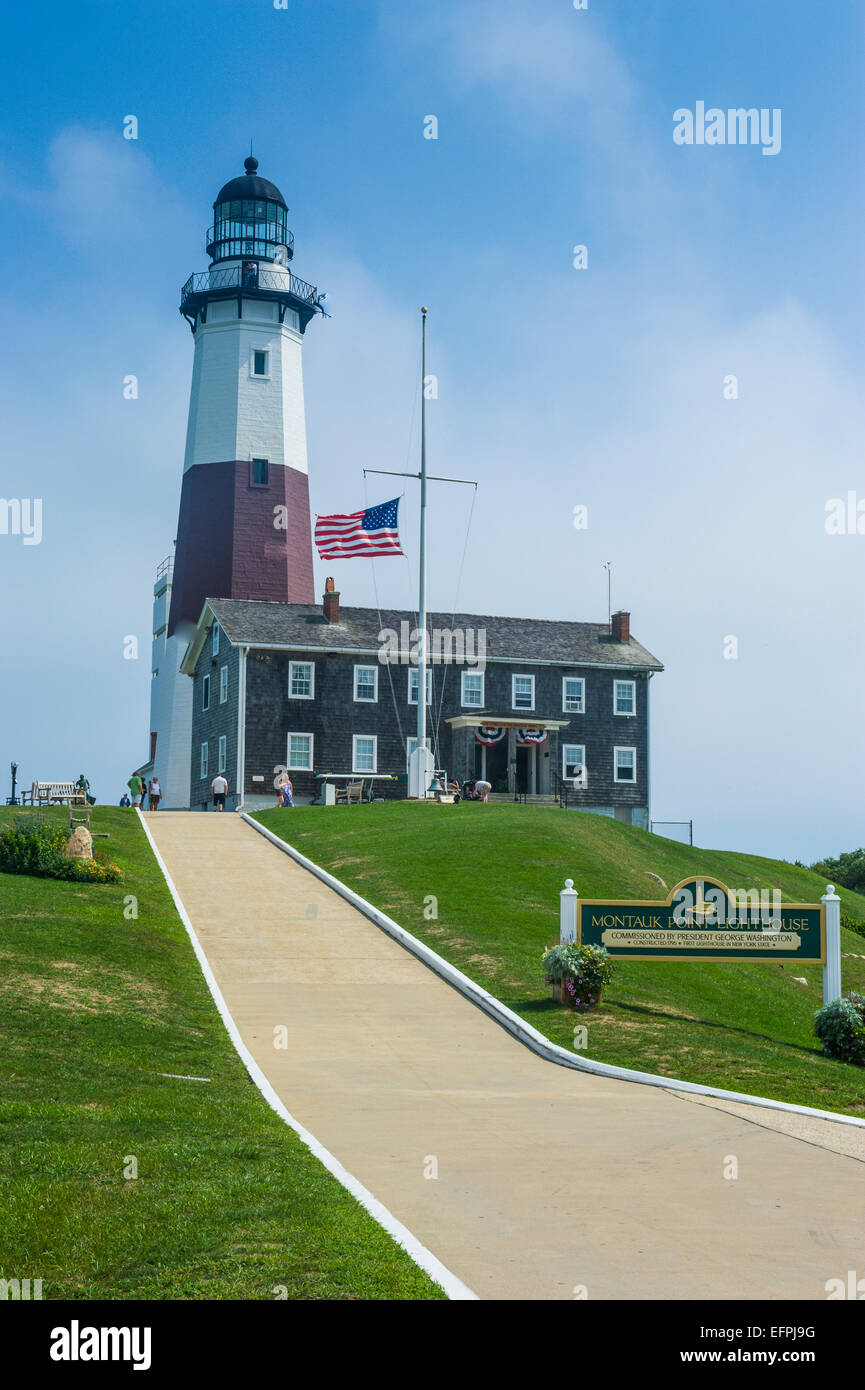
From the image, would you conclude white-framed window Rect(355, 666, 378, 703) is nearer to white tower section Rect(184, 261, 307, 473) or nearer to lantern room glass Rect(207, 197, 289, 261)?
white tower section Rect(184, 261, 307, 473)

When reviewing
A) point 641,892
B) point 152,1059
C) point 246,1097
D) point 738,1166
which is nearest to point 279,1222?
point 738,1166

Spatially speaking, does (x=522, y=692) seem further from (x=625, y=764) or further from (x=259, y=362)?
(x=259, y=362)

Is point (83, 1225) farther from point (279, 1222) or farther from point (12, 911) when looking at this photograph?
point (12, 911)

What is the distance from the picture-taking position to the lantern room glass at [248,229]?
199ft

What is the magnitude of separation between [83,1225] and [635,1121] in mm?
5808

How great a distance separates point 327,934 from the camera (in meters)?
23.0

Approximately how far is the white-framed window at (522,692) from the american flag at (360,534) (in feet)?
37.4

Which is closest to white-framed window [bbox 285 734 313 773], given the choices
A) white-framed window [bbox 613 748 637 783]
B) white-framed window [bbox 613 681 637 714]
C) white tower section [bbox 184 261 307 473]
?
white-framed window [bbox 613 748 637 783]

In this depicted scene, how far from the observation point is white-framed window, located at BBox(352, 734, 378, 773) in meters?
49.8

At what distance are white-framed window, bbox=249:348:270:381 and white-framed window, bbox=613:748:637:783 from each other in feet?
73.5

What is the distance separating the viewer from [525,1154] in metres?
10.3

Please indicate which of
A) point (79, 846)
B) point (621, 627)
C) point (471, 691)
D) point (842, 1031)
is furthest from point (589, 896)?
point (621, 627)

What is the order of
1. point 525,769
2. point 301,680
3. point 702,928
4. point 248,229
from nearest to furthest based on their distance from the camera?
1. point 702,928
2. point 301,680
3. point 525,769
4. point 248,229

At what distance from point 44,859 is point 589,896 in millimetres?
10725
